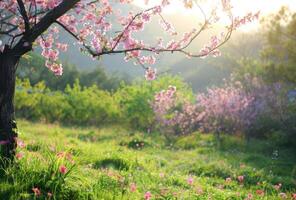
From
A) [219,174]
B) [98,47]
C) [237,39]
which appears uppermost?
[237,39]

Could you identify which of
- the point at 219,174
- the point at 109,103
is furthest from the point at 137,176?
the point at 109,103

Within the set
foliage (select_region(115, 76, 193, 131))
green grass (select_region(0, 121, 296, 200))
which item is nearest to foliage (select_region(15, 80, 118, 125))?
foliage (select_region(115, 76, 193, 131))

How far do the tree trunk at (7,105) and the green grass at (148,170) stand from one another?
0.29m

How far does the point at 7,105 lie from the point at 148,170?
4807 millimetres

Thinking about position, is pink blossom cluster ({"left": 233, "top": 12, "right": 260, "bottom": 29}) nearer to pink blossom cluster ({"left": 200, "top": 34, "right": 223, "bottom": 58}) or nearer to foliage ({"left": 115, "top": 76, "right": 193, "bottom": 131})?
pink blossom cluster ({"left": 200, "top": 34, "right": 223, "bottom": 58})

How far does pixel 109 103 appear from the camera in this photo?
27891mm

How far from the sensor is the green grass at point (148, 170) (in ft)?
21.2

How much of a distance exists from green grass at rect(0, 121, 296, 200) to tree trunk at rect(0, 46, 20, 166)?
29 centimetres

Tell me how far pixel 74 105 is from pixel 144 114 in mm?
4394

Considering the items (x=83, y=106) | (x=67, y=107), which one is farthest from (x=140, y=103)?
(x=67, y=107)

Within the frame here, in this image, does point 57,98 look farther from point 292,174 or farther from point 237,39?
point 237,39

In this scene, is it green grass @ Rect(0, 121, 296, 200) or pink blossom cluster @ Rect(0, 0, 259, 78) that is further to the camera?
pink blossom cluster @ Rect(0, 0, 259, 78)

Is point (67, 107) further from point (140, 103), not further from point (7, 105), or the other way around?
point (7, 105)

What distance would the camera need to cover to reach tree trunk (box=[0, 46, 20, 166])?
7086 millimetres
